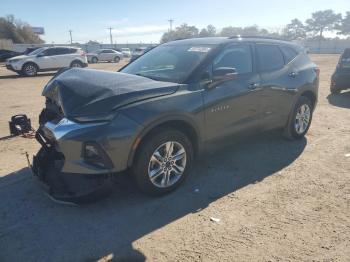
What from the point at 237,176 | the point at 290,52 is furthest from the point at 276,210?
the point at 290,52

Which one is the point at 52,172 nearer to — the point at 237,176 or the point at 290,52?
the point at 237,176

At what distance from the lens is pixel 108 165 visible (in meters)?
3.51

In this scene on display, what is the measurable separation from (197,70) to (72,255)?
258 centimetres

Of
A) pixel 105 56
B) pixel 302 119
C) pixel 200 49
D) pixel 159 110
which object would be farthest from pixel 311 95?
pixel 105 56

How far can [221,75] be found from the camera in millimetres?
4301

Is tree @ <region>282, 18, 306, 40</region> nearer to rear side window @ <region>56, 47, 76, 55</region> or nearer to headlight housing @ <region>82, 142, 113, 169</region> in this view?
rear side window @ <region>56, 47, 76, 55</region>

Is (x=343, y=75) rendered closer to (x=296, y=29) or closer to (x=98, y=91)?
(x=98, y=91)

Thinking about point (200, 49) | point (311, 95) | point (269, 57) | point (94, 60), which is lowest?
point (94, 60)

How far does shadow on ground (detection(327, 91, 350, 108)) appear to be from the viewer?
958 centimetres

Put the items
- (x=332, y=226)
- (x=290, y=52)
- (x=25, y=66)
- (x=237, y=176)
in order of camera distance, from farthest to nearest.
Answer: (x=25, y=66) < (x=290, y=52) < (x=237, y=176) < (x=332, y=226)

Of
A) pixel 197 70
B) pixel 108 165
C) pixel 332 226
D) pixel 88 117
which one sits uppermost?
pixel 197 70

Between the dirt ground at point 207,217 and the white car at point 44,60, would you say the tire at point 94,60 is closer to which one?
the white car at point 44,60

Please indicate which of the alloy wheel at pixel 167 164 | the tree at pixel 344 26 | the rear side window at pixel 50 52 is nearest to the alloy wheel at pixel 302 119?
the alloy wheel at pixel 167 164

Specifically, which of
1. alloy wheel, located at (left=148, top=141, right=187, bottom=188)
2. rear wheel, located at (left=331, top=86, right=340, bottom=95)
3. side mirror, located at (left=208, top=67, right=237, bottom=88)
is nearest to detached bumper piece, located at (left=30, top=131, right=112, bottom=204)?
alloy wheel, located at (left=148, top=141, right=187, bottom=188)
